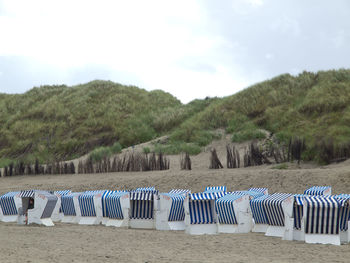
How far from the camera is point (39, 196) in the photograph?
17.1 meters

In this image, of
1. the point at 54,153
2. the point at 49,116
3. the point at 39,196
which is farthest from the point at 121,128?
the point at 39,196

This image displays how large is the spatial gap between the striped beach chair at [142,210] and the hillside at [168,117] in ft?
40.9

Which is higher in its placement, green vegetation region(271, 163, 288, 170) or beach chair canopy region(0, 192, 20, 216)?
green vegetation region(271, 163, 288, 170)

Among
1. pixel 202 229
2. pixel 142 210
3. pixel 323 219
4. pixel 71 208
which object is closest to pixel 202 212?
pixel 202 229

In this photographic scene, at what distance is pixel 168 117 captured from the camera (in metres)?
50.2

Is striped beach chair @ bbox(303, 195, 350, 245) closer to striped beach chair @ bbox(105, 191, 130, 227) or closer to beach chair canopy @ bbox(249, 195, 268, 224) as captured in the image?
beach chair canopy @ bbox(249, 195, 268, 224)

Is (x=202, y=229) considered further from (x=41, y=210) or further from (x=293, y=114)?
(x=293, y=114)

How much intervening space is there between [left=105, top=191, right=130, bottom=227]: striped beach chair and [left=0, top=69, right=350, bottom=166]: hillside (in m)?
12.9

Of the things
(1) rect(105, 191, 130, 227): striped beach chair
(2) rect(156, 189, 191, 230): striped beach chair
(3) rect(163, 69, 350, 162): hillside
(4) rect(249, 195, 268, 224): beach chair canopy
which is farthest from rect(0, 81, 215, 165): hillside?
(4) rect(249, 195, 268, 224): beach chair canopy

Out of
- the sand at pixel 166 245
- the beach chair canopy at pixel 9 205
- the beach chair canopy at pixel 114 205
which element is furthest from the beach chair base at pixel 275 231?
the beach chair canopy at pixel 9 205

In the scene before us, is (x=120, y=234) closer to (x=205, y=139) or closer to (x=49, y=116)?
(x=205, y=139)

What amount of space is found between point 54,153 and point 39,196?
32672 mm

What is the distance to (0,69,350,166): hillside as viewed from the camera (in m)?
34.3

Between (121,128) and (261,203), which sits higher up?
(121,128)
